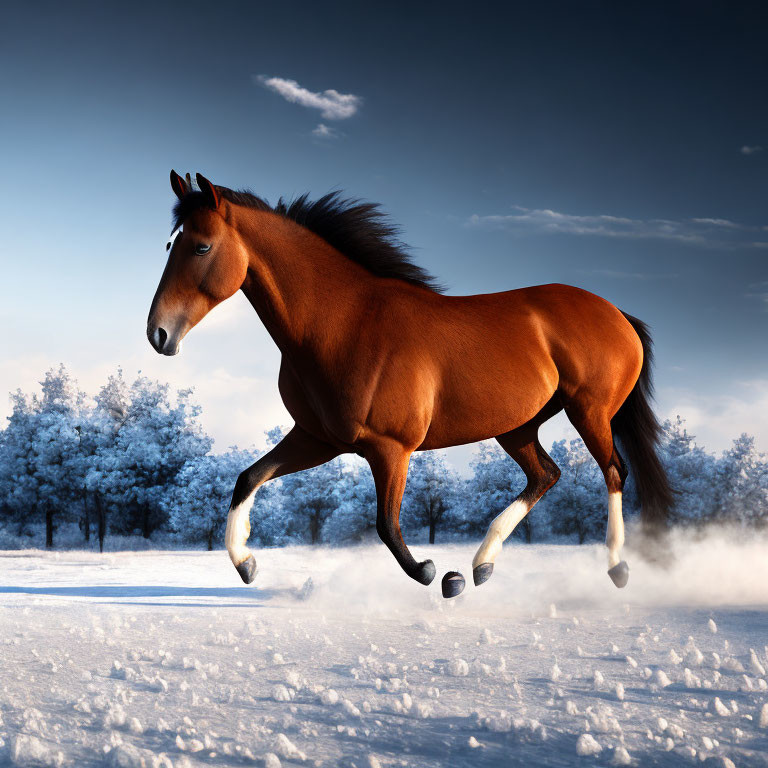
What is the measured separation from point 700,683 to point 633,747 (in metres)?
1.18

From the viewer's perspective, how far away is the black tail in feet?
20.5

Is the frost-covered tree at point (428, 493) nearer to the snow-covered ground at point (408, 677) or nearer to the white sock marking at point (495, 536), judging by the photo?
the snow-covered ground at point (408, 677)

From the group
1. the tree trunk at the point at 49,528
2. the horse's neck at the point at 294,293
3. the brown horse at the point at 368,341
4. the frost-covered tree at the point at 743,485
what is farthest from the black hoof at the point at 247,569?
the tree trunk at the point at 49,528

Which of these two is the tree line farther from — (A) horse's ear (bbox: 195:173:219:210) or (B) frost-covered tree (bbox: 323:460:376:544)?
(A) horse's ear (bbox: 195:173:219:210)

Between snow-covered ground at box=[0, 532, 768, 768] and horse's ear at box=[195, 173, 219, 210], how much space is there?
297 centimetres

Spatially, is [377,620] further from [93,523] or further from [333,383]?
[93,523]

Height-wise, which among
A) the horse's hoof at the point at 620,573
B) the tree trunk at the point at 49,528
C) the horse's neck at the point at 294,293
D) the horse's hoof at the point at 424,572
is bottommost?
the tree trunk at the point at 49,528

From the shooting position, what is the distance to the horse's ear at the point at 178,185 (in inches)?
186

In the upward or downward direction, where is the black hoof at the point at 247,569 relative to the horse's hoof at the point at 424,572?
downward

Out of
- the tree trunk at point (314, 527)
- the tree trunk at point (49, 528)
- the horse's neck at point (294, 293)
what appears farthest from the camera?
the tree trunk at point (314, 527)

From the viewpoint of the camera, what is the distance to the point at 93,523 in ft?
105

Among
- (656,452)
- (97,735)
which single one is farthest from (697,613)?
(97,735)

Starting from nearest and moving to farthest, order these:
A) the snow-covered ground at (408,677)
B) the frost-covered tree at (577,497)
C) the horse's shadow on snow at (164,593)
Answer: the snow-covered ground at (408,677) < the horse's shadow on snow at (164,593) < the frost-covered tree at (577,497)

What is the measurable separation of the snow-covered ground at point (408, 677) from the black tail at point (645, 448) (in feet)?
3.19
